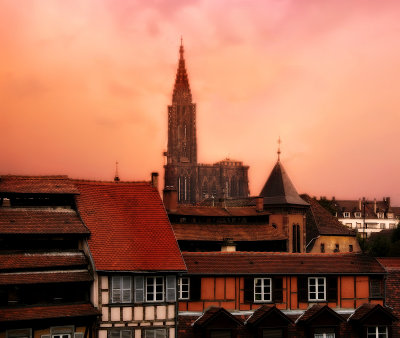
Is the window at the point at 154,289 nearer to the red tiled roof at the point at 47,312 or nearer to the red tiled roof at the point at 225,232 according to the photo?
the red tiled roof at the point at 47,312

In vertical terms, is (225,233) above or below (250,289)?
above

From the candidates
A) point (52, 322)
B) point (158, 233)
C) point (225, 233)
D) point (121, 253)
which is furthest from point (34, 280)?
point (225, 233)

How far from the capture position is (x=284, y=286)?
1779 inches

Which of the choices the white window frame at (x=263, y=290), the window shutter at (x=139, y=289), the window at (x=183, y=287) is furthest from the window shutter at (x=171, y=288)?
the white window frame at (x=263, y=290)

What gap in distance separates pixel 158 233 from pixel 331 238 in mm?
40263

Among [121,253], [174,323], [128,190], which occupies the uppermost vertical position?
[128,190]

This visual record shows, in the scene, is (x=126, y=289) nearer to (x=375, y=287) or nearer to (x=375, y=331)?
(x=375, y=331)

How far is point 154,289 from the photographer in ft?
137

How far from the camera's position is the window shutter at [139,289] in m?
41.2

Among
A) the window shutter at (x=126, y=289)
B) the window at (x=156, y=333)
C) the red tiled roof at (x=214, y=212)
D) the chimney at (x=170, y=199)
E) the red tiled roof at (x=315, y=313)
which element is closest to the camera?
the window shutter at (x=126, y=289)

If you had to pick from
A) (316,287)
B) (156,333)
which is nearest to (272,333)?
(316,287)

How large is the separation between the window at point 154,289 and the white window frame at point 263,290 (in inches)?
242

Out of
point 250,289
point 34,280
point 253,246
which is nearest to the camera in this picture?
point 34,280

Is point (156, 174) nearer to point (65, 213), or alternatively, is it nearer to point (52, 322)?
point (65, 213)
